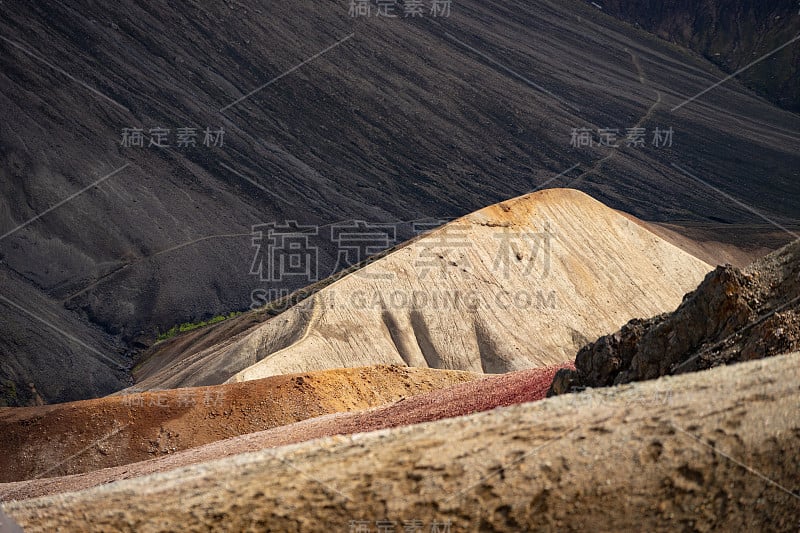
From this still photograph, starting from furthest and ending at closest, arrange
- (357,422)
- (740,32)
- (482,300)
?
(740,32) < (482,300) < (357,422)

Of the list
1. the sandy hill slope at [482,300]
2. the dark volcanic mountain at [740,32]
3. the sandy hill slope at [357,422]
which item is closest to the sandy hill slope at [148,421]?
the sandy hill slope at [357,422]

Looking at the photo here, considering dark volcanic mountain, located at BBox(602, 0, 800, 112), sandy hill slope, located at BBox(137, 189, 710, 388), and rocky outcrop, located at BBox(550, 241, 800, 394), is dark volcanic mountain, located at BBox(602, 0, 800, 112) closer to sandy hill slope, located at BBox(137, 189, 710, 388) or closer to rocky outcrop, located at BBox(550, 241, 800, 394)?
sandy hill slope, located at BBox(137, 189, 710, 388)

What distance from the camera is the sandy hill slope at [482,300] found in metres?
28.2

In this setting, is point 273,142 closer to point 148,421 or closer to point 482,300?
point 482,300

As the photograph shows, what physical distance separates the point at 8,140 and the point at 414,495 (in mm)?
39417

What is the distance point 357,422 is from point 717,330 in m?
6.58

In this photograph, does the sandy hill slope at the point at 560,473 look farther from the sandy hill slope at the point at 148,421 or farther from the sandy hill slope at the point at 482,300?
the sandy hill slope at the point at 482,300

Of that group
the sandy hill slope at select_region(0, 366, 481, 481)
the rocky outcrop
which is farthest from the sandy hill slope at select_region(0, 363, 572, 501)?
the sandy hill slope at select_region(0, 366, 481, 481)

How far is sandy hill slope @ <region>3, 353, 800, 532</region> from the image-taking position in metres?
6.75

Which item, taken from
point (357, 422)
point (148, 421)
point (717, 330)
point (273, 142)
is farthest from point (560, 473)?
point (273, 142)

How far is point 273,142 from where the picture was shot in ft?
169

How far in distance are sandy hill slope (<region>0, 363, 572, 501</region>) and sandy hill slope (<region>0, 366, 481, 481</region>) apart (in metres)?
3.14

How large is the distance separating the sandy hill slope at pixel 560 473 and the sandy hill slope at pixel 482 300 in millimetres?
17513

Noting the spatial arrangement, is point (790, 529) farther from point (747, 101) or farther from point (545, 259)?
point (747, 101)
